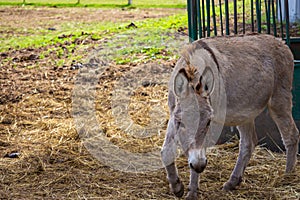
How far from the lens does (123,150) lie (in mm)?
5750

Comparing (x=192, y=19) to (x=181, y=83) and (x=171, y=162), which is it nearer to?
(x=171, y=162)

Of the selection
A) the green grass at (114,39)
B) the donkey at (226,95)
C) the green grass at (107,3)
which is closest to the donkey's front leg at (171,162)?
the donkey at (226,95)

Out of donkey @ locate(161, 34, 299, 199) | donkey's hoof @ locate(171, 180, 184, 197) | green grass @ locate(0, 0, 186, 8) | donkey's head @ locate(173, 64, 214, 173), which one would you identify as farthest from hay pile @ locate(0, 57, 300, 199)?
green grass @ locate(0, 0, 186, 8)

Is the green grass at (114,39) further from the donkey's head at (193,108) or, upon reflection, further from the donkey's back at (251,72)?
the donkey's head at (193,108)

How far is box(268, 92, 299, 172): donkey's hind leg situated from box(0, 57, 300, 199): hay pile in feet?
0.54

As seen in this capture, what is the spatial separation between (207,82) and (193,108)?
23cm

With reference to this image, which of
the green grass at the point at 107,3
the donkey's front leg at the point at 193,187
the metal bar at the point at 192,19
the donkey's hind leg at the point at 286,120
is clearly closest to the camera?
the donkey's front leg at the point at 193,187

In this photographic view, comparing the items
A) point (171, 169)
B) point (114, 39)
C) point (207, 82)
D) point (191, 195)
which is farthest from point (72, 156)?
point (114, 39)

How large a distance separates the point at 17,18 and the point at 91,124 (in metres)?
9.26

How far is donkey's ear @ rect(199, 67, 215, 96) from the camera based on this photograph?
3.92m

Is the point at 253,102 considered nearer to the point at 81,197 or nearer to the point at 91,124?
the point at 81,197

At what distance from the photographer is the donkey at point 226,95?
386 centimetres

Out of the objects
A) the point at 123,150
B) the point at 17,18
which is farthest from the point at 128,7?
the point at 123,150

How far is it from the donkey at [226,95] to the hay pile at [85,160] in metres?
0.25
